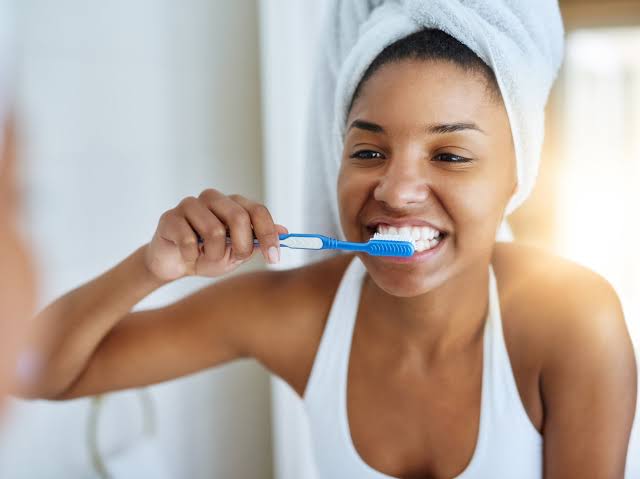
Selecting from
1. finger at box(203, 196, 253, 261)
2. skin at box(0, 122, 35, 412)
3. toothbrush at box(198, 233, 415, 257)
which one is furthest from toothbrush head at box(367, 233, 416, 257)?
skin at box(0, 122, 35, 412)

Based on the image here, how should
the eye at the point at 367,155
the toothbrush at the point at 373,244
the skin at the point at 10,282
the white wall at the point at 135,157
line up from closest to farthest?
the skin at the point at 10,282 < the toothbrush at the point at 373,244 < the eye at the point at 367,155 < the white wall at the point at 135,157

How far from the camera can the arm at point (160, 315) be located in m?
0.53

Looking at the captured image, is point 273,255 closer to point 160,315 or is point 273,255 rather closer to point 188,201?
point 188,201

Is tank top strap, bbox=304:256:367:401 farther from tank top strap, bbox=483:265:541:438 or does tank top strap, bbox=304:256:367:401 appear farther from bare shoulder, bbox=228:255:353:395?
tank top strap, bbox=483:265:541:438

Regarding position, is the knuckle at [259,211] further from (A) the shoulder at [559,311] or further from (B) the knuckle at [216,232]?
(A) the shoulder at [559,311]

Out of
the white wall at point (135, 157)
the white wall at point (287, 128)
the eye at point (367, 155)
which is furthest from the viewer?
the white wall at point (287, 128)

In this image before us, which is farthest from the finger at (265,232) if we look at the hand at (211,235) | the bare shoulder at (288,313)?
the bare shoulder at (288,313)

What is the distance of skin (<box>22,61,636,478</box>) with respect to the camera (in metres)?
0.56

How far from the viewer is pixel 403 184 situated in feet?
1.82

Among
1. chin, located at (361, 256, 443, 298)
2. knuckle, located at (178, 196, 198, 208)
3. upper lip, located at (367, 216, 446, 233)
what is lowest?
chin, located at (361, 256, 443, 298)

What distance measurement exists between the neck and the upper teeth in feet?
0.36

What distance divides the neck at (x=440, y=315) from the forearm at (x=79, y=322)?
0.28m

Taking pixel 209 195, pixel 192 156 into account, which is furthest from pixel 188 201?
pixel 192 156

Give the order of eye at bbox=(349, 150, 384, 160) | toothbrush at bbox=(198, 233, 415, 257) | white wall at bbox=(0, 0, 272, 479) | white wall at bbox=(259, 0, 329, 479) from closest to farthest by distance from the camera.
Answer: toothbrush at bbox=(198, 233, 415, 257), eye at bbox=(349, 150, 384, 160), white wall at bbox=(0, 0, 272, 479), white wall at bbox=(259, 0, 329, 479)
